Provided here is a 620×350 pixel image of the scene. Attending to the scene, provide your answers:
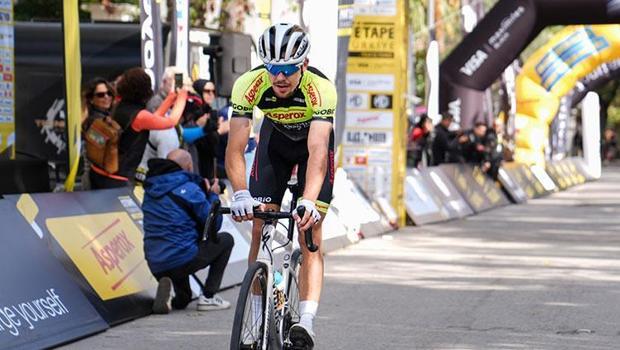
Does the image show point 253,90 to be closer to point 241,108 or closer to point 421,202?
point 241,108

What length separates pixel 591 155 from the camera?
157ft

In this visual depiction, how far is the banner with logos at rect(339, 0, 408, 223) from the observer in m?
20.7

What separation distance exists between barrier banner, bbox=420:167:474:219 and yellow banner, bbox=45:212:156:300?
40.4 feet

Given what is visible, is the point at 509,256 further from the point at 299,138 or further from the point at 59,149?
the point at 299,138

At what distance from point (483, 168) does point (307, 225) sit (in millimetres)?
20344

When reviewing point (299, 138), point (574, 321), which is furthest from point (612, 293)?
point (299, 138)

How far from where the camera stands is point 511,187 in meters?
29.4

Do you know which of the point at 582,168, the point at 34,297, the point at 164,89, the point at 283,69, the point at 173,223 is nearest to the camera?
the point at 283,69

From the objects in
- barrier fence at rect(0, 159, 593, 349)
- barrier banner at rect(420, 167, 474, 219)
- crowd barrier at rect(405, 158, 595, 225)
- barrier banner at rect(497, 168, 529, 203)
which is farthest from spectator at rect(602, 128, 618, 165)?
barrier fence at rect(0, 159, 593, 349)

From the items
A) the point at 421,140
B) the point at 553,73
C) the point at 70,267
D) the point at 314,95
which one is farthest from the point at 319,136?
the point at 553,73

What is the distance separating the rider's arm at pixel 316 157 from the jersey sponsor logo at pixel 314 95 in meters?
0.11

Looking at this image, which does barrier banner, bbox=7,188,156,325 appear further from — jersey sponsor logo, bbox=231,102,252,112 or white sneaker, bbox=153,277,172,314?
jersey sponsor logo, bbox=231,102,252,112

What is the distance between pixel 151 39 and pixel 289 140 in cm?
520

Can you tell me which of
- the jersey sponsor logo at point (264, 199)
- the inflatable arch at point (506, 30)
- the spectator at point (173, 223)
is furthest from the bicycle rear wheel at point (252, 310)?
the inflatable arch at point (506, 30)
